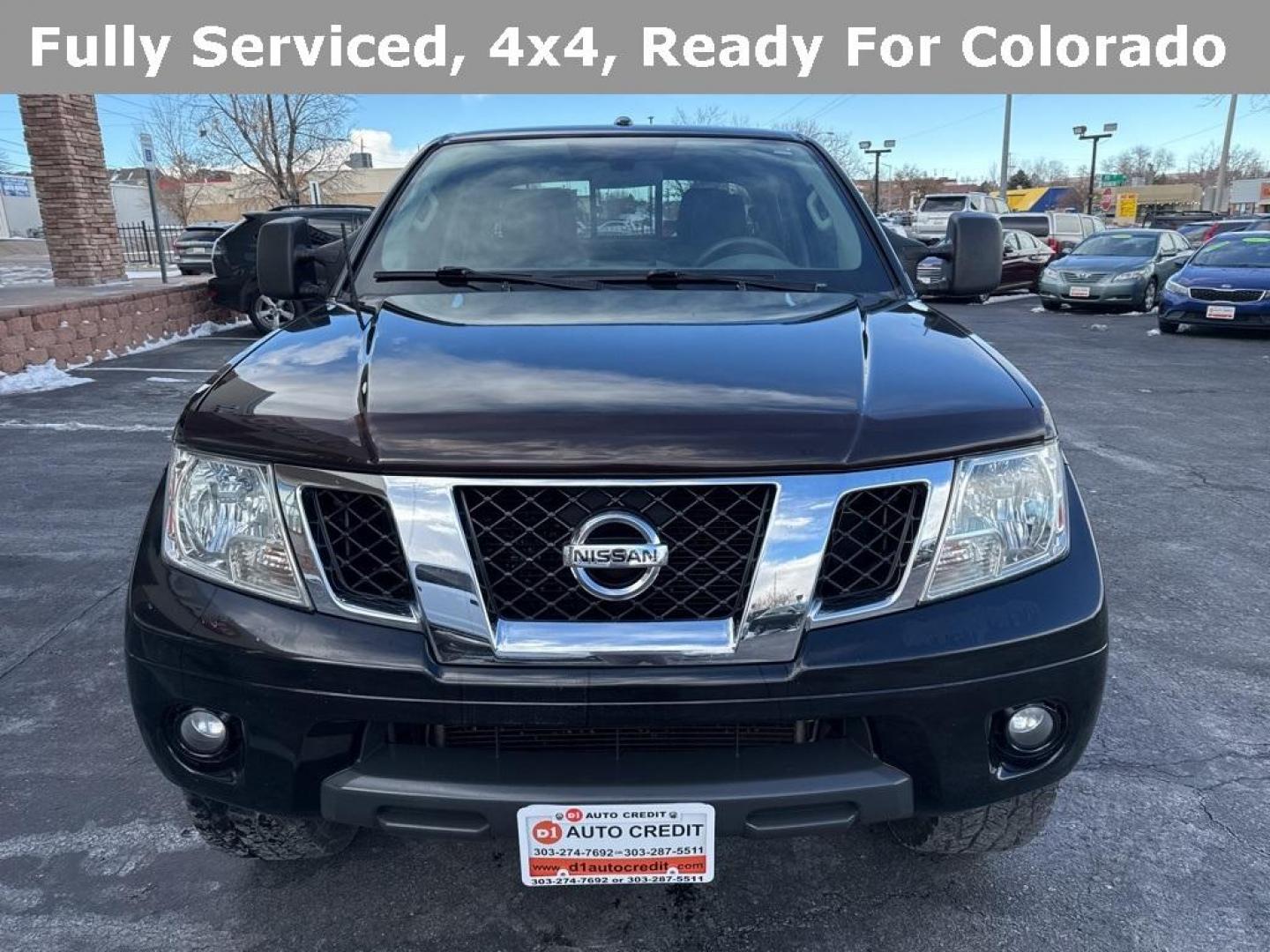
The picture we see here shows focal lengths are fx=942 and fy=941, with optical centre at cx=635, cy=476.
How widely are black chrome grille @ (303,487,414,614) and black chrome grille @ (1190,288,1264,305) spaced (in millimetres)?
14464

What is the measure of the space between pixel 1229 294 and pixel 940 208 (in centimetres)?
1412

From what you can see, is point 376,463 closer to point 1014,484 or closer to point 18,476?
point 1014,484

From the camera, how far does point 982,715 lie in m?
1.74

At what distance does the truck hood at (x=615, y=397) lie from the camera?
168 centimetres

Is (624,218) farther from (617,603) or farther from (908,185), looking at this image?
(908,185)

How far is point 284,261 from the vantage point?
10.6 feet

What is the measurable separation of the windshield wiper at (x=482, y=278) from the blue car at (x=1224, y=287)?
13.4 m

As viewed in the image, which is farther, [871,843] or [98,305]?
[98,305]

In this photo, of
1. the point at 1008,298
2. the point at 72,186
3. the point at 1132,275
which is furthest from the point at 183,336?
the point at 1008,298

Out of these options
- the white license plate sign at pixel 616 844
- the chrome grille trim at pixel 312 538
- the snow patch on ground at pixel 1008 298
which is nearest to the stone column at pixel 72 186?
the chrome grille trim at pixel 312 538

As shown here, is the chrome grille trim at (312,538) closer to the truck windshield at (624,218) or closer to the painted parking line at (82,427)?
the truck windshield at (624,218)

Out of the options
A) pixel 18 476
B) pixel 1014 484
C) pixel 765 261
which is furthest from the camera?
Answer: pixel 18 476

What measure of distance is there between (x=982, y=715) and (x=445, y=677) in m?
0.98

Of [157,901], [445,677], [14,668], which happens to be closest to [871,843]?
[445,677]
